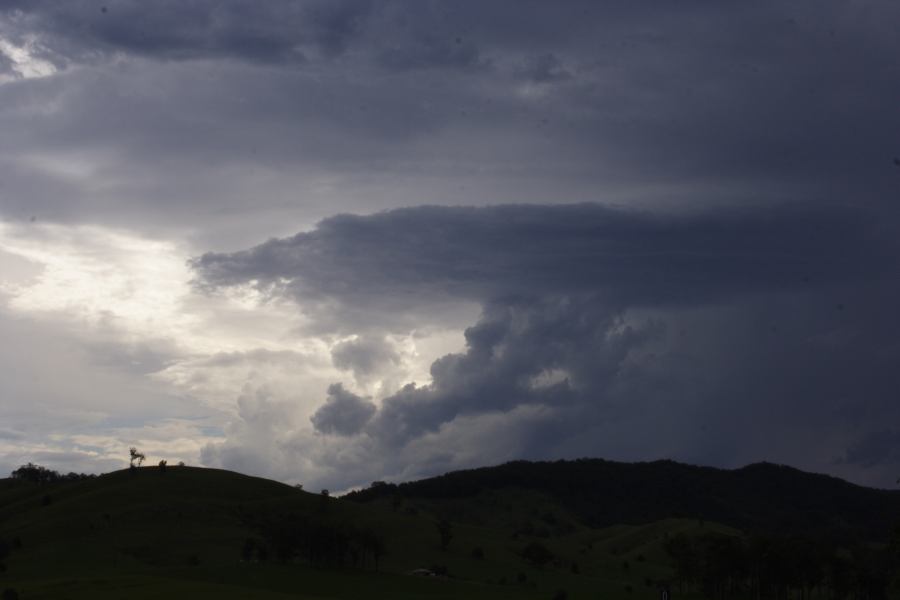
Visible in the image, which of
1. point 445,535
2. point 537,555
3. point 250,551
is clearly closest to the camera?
point 250,551

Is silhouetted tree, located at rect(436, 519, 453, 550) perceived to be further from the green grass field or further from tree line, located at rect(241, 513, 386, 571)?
tree line, located at rect(241, 513, 386, 571)

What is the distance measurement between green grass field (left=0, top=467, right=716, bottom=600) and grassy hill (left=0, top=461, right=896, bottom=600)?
0.24 meters

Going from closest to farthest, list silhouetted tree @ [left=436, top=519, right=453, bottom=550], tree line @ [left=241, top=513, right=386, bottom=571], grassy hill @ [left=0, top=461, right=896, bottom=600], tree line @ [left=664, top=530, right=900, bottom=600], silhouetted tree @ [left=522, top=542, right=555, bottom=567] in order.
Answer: grassy hill @ [left=0, top=461, right=896, bottom=600] → tree line @ [left=664, top=530, right=900, bottom=600] → tree line @ [left=241, top=513, right=386, bottom=571] → silhouetted tree @ [left=522, top=542, right=555, bottom=567] → silhouetted tree @ [left=436, top=519, right=453, bottom=550]

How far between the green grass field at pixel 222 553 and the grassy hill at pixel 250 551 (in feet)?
0.80

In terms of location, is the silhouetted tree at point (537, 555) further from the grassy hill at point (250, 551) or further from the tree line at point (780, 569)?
the tree line at point (780, 569)

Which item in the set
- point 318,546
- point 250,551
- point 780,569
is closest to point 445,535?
point 318,546

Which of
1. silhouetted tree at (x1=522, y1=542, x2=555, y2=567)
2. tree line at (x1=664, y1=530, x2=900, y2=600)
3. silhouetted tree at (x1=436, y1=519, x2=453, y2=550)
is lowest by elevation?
tree line at (x1=664, y1=530, x2=900, y2=600)

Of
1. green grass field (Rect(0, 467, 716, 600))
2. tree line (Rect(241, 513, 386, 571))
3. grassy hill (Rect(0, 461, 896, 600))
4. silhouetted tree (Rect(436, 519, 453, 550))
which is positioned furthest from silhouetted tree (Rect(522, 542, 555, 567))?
tree line (Rect(241, 513, 386, 571))

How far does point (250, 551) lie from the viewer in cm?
13138

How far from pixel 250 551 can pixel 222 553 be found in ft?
12.1

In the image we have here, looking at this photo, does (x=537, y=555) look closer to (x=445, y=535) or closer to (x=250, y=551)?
(x=445, y=535)

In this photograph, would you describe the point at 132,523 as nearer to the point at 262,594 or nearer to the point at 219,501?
the point at 219,501

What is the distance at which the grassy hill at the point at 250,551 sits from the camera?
11094 centimetres

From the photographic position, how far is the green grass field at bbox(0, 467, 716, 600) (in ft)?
357
